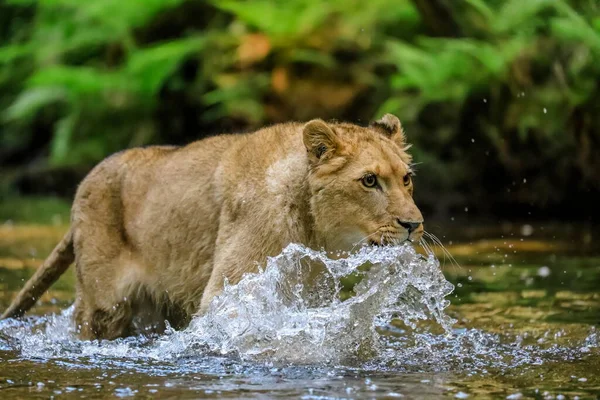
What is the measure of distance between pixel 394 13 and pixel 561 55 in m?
3.50

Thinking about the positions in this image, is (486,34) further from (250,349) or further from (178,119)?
(250,349)

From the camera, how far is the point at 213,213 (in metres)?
7.01

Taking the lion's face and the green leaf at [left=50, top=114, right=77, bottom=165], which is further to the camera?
the green leaf at [left=50, top=114, right=77, bottom=165]

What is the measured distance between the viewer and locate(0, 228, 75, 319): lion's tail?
8.05 metres

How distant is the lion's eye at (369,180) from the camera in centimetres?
643

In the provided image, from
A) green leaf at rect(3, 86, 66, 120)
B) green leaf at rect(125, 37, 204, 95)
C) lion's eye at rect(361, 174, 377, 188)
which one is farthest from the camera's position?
green leaf at rect(3, 86, 66, 120)

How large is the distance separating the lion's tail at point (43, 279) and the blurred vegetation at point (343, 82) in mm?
7215

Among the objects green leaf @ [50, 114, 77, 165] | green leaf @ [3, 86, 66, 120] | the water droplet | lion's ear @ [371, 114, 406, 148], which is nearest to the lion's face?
lion's ear @ [371, 114, 406, 148]

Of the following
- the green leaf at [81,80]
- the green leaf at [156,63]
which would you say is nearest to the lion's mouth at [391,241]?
the green leaf at [156,63]

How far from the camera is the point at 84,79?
744 inches

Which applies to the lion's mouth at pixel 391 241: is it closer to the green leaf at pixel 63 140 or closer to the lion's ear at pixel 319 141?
the lion's ear at pixel 319 141

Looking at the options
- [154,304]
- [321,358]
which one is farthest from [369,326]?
[154,304]

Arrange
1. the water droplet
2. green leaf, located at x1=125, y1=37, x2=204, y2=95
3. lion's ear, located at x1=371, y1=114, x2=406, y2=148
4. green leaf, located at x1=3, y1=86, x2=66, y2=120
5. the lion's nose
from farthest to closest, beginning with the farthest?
green leaf, located at x1=3, y1=86, x2=66, y2=120, green leaf, located at x1=125, y1=37, x2=204, y2=95, the water droplet, lion's ear, located at x1=371, y1=114, x2=406, y2=148, the lion's nose

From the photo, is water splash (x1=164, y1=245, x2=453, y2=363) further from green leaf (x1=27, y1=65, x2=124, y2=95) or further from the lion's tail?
green leaf (x1=27, y1=65, x2=124, y2=95)
